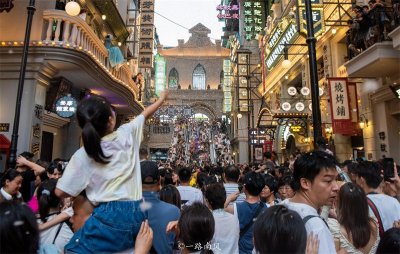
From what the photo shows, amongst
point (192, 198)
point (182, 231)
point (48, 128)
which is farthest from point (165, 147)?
point (182, 231)

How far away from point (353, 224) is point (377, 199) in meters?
0.81

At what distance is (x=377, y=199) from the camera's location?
3787mm

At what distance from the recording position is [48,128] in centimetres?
1374

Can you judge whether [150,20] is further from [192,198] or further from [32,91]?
[192,198]

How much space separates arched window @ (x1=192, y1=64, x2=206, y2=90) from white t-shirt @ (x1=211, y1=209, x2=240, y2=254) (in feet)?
172

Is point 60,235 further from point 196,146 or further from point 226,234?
point 196,146

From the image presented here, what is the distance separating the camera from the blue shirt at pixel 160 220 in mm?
3133

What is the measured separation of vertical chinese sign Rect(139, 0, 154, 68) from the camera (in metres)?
22.7

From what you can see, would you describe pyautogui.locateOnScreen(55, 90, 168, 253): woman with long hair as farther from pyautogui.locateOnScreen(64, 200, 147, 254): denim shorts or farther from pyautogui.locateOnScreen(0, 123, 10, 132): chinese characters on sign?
pyautogui.locateOnScreen(0, 123, 10, 132): chinese characters on sign

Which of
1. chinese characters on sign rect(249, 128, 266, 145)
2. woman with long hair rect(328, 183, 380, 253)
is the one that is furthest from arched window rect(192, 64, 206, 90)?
woman with long hair rect(328, 183, 380, 253)

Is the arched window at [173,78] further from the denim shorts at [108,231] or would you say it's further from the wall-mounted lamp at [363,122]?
the denim shorts at [108,231]

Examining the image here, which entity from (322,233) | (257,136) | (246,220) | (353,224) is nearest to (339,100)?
(246,220)

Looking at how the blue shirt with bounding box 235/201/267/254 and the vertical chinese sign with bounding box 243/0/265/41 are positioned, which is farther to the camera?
the vertical chinese sign with bounding box 243/0/265/41

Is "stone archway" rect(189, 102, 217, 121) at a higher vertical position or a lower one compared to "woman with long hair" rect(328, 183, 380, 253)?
higher
